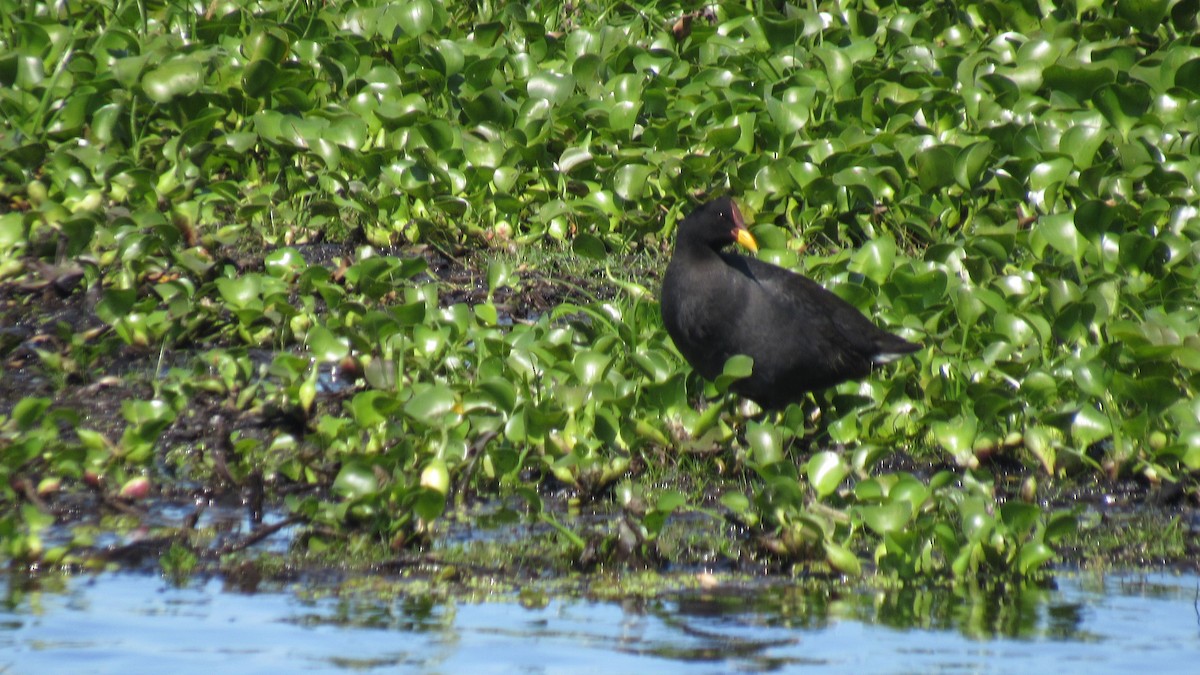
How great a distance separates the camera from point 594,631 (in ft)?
12.2

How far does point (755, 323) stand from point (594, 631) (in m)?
2.02

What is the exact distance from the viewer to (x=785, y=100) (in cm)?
695

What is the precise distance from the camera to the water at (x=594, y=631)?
3.52 metres

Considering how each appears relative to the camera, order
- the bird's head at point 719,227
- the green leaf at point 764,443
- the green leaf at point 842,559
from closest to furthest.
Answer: the green leaf at point 842,559 → the green leaf at point 764,443 → the bird's head at point 719,227

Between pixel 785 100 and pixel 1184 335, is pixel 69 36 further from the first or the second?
pixel 1184 335

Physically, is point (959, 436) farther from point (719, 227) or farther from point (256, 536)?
point (256, 536)

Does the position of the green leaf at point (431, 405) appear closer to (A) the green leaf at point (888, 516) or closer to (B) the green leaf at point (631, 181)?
(A) the green leaf at point (888, 516)

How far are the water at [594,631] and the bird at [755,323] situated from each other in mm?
1521

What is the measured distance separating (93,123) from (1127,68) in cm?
456

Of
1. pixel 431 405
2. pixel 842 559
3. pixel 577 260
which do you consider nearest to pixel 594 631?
pixel 842 559

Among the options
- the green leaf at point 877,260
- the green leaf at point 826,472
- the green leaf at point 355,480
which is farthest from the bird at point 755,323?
the green leaf at point 355,480

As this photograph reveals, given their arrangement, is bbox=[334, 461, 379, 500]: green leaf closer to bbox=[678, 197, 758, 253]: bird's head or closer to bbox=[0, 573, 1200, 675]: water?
bbox=[0, 573, 1200, 675]: water

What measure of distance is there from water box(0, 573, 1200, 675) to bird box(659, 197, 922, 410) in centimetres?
152

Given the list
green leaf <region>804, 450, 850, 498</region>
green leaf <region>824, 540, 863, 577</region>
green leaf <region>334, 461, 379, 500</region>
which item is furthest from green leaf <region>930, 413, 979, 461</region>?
green leaf <region>334, 461, 379, 500</region>
